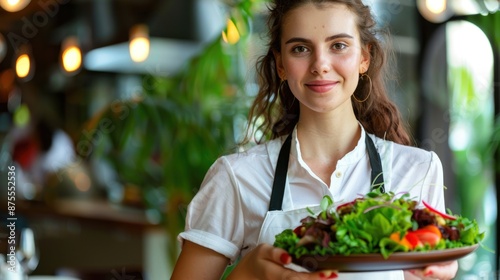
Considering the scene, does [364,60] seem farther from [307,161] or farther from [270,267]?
[270,267]

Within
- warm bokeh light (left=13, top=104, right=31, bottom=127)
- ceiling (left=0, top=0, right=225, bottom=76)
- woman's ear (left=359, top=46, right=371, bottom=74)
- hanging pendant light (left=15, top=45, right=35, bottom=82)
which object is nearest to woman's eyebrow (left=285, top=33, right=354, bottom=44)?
woman's ear (left=359, top=46, right=371, bottom=74)

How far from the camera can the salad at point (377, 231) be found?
1.37 metres

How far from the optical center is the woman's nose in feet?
5.28

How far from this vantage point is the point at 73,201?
786cm

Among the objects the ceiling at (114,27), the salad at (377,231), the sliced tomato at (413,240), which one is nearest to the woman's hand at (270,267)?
the salad at (377,231)

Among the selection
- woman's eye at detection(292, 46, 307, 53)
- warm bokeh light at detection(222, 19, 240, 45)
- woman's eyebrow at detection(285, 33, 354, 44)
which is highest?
warm bokeh light at detection(222, 19, 240, 45)

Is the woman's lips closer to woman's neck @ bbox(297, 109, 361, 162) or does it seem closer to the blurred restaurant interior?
woman's neck @ bbox(297, 109, 361, 162)

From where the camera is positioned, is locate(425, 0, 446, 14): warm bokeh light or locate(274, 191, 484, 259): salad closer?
locate(274, 191, 484, 259): salad

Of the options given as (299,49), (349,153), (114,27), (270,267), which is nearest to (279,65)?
(299,49)

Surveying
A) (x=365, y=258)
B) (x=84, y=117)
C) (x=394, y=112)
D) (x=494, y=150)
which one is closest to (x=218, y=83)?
(x=494, y=150)

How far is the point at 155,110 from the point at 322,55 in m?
1.97

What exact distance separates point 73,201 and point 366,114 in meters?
6.30

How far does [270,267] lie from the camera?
57.0 inches

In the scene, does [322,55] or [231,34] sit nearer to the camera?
[322,55]
